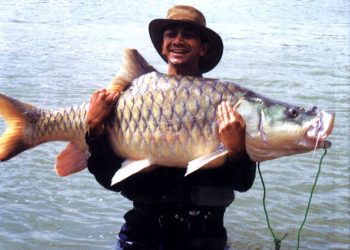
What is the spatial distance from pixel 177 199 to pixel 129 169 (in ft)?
1.10

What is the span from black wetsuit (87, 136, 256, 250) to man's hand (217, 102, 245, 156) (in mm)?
237

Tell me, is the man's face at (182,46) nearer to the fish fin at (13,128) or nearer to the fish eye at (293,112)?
the fish eye at (293,112)

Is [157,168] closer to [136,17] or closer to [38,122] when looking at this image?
[38,122]

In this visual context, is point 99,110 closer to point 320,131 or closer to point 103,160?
point 103,160

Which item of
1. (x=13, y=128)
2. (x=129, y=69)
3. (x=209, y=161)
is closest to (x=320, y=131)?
(x=209, y=161)

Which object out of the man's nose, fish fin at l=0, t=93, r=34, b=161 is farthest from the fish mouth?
fish fin at l=0, t=93, r=34, b=161

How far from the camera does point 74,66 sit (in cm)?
1227

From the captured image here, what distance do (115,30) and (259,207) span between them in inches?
450

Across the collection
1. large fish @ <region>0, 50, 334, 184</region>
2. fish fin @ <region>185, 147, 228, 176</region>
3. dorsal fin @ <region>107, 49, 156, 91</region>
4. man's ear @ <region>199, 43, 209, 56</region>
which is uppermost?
man's ear @ <region>199, 43, 209, 56</region>

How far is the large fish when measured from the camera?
10.4 feet

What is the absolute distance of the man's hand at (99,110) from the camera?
342 cm

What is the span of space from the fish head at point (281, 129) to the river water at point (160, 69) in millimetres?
2332

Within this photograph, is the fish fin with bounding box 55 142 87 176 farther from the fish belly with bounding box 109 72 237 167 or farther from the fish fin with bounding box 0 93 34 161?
the fish belly with bounding box 109 72 237 167

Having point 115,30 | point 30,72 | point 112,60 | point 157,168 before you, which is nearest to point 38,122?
point 157,168
